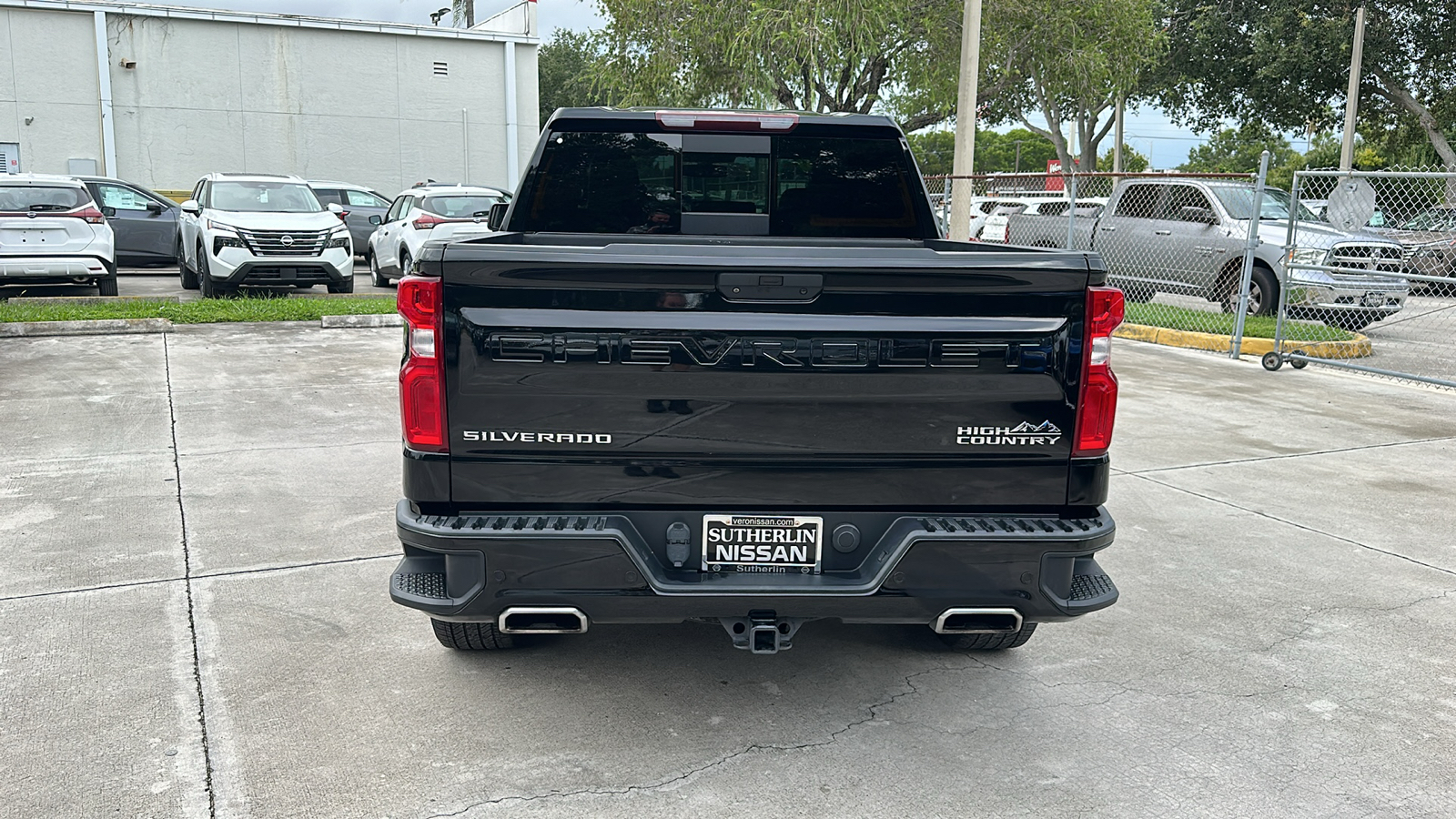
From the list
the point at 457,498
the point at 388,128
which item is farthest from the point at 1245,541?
the point at 388,128

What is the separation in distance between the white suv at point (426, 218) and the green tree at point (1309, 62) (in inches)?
943

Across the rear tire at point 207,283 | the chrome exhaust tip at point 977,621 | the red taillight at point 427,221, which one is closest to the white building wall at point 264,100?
the rear tire at point 207,283

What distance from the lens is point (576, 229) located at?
4.81m

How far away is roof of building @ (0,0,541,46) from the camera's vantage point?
27000mm

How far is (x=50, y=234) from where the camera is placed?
45.1 feet

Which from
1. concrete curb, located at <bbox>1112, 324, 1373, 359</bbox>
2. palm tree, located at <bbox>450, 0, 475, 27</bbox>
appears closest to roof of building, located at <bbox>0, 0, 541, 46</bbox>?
palm tree, located at <bbox>450, 0, 475, 27</bbox>

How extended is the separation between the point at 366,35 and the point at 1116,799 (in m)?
31.0

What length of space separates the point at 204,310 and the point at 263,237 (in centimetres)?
167

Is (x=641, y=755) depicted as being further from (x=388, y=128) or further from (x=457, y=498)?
(x=388, y=128)

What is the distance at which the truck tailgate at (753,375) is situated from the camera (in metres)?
3.14

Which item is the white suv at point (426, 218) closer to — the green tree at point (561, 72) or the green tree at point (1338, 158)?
the green tree at point (561, 72)

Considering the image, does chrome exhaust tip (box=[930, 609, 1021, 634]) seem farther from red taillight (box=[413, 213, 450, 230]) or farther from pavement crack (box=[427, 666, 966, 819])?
red taillight (box=[413, 213, 450, 230])

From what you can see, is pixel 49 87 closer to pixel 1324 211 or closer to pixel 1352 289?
pixel 1324 211

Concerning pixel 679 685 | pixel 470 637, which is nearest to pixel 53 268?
pixel 470 637
